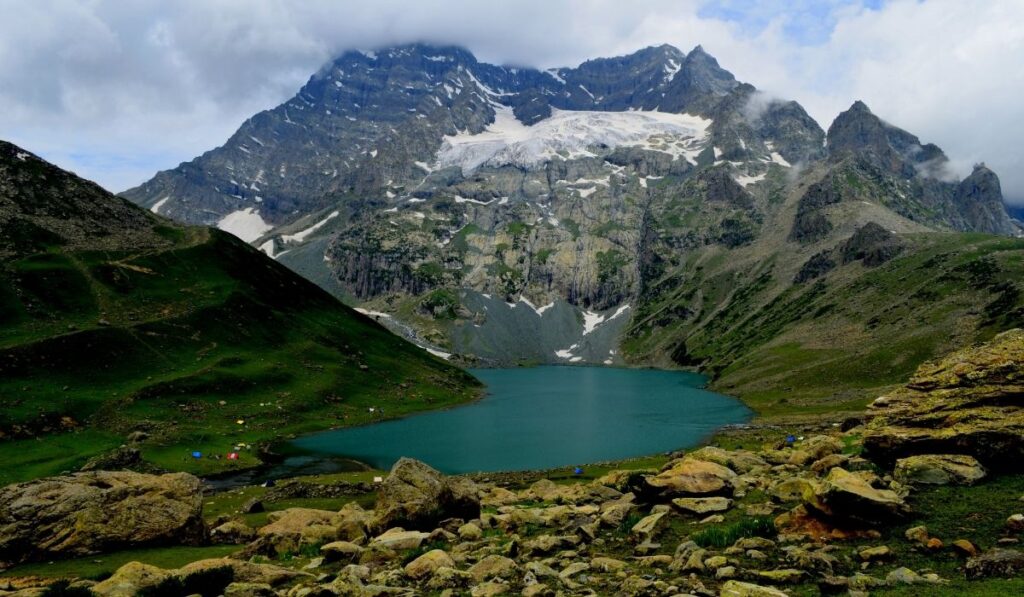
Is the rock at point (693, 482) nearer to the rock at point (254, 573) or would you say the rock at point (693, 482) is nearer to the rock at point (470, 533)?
the rock at point (470, 533)

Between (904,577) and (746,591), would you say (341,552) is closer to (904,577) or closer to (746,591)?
(746,591)

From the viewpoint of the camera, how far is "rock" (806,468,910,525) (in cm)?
2012

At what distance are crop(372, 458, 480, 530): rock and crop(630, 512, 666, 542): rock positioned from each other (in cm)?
1516

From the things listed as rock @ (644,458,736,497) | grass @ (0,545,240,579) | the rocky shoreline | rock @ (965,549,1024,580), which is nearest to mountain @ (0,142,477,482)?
the rocky shoreline

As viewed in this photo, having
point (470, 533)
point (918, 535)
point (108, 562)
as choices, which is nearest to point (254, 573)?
point (470, 533)

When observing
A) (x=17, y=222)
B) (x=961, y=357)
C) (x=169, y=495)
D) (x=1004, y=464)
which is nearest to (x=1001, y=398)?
(x=1004, y=464)

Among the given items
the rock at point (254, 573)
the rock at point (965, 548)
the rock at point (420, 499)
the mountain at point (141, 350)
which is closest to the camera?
the rock at point (965, 548)

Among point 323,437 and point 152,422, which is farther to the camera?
point 323,437

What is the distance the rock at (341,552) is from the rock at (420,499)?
6.03 m

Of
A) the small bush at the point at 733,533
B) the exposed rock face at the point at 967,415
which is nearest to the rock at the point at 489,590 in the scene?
the small bush at the point at 733,533

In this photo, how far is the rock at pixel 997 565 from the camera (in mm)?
15109

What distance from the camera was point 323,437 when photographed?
134250mm

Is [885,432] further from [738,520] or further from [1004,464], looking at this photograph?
[738,520]

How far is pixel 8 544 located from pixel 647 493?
4021 cm
